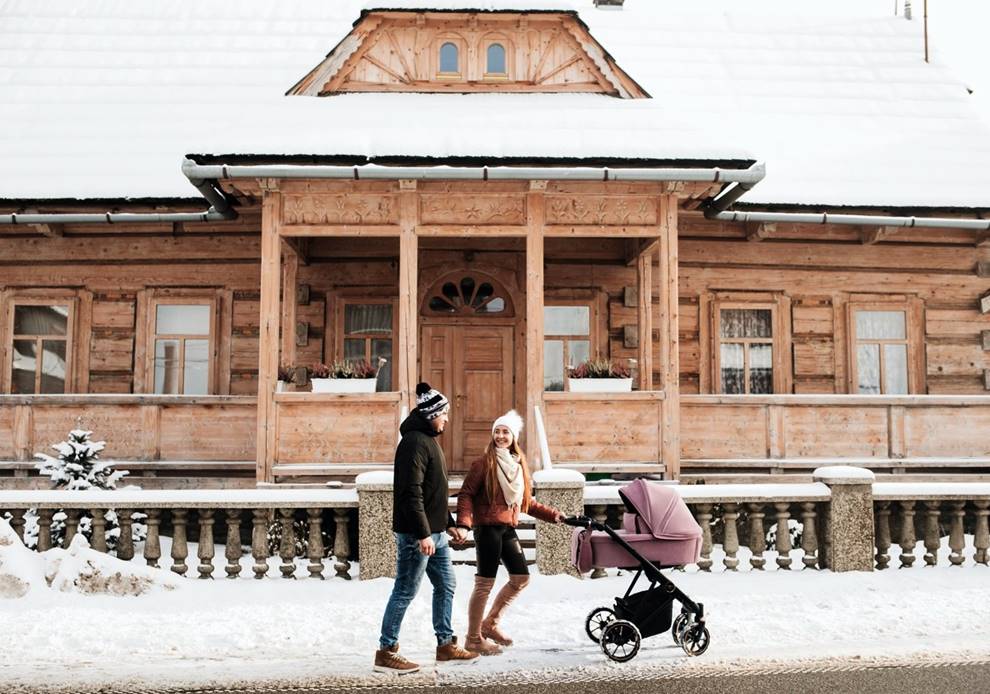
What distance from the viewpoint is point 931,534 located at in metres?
8.45

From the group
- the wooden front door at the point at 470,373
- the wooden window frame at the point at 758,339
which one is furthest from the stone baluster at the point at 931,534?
the wooden front door at the point at 470,373

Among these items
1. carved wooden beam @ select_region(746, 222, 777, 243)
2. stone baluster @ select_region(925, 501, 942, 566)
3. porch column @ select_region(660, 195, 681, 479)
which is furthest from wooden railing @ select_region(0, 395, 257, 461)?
stone baluster @ select_region(925, 501, 942, 566)

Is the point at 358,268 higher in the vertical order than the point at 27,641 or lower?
higher

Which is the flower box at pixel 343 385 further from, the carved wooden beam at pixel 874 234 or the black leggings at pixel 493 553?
the carved wooden beam at pixel 874 234

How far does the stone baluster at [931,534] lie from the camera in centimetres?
843

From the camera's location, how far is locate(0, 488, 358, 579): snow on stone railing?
26.0 ft

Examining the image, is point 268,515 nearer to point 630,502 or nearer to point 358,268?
point 630,502

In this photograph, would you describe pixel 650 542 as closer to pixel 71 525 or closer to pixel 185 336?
pixel 71 525

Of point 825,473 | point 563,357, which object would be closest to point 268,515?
point 825,473

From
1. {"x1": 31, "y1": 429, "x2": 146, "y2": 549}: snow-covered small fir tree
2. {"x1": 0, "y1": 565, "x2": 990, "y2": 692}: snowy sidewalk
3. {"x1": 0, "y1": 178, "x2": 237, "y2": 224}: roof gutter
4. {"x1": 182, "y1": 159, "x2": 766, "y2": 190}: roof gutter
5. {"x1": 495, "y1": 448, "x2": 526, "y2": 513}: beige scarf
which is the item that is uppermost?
{"x1": 182, "y1": 159, "x2": 766, "y2": 190}: roof gutter

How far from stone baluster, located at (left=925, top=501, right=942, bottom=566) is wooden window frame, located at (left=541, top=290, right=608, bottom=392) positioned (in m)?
5.94

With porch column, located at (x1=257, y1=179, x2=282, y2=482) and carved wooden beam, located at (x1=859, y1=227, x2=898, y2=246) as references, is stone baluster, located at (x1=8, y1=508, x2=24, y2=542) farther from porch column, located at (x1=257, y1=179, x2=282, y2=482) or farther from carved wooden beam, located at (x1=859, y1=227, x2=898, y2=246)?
carved wooden beam, located at (x1=859, y1=227, x2=898, y2=246)

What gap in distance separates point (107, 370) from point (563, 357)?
7140mm

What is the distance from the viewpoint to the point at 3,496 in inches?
315
